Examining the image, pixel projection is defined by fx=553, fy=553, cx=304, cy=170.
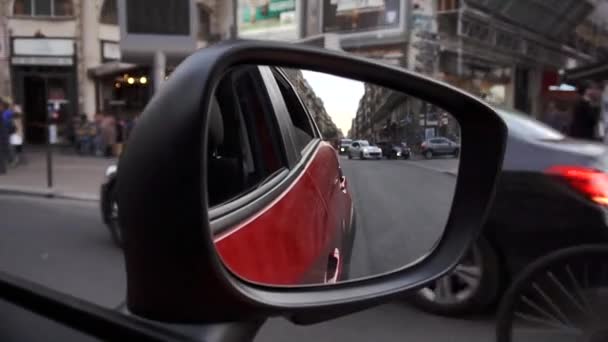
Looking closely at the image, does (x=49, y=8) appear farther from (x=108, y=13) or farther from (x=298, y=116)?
(x=298, y=116)

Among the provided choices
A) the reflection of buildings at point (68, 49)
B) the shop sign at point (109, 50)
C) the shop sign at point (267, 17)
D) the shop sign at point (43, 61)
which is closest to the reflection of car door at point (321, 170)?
the reflection of buildings at point (68, 49)

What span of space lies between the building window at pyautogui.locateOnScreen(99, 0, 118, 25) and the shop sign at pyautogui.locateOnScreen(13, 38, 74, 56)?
1.80m

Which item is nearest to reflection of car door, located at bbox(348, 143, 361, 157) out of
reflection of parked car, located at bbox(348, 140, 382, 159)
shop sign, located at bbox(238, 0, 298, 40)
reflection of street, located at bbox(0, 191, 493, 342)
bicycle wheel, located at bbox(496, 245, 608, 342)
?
reflection of parked car, located at bbox(348, 140, 382, 159)

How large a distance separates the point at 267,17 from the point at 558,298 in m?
19.9

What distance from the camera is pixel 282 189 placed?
1268 millimetres

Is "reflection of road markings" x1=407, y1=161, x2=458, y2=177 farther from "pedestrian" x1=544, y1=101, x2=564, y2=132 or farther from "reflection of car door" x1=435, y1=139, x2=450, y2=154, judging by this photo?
"pedestrian" x1=544, y1=101, x2=564, y2=132

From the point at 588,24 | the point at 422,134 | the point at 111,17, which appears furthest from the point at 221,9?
the point at 422,134

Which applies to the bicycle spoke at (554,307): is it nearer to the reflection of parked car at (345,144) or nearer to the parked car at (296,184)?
the parked car at (296,184)

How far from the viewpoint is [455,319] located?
11.1 feet

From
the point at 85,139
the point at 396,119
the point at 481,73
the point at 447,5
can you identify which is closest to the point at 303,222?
the point at 396,119

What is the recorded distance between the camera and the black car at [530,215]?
3.07m

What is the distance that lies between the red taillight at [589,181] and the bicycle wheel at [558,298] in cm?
28

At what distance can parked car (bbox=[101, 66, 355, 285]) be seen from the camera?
3.53 feet

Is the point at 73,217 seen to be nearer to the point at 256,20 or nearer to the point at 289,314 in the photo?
the point at 289,314
